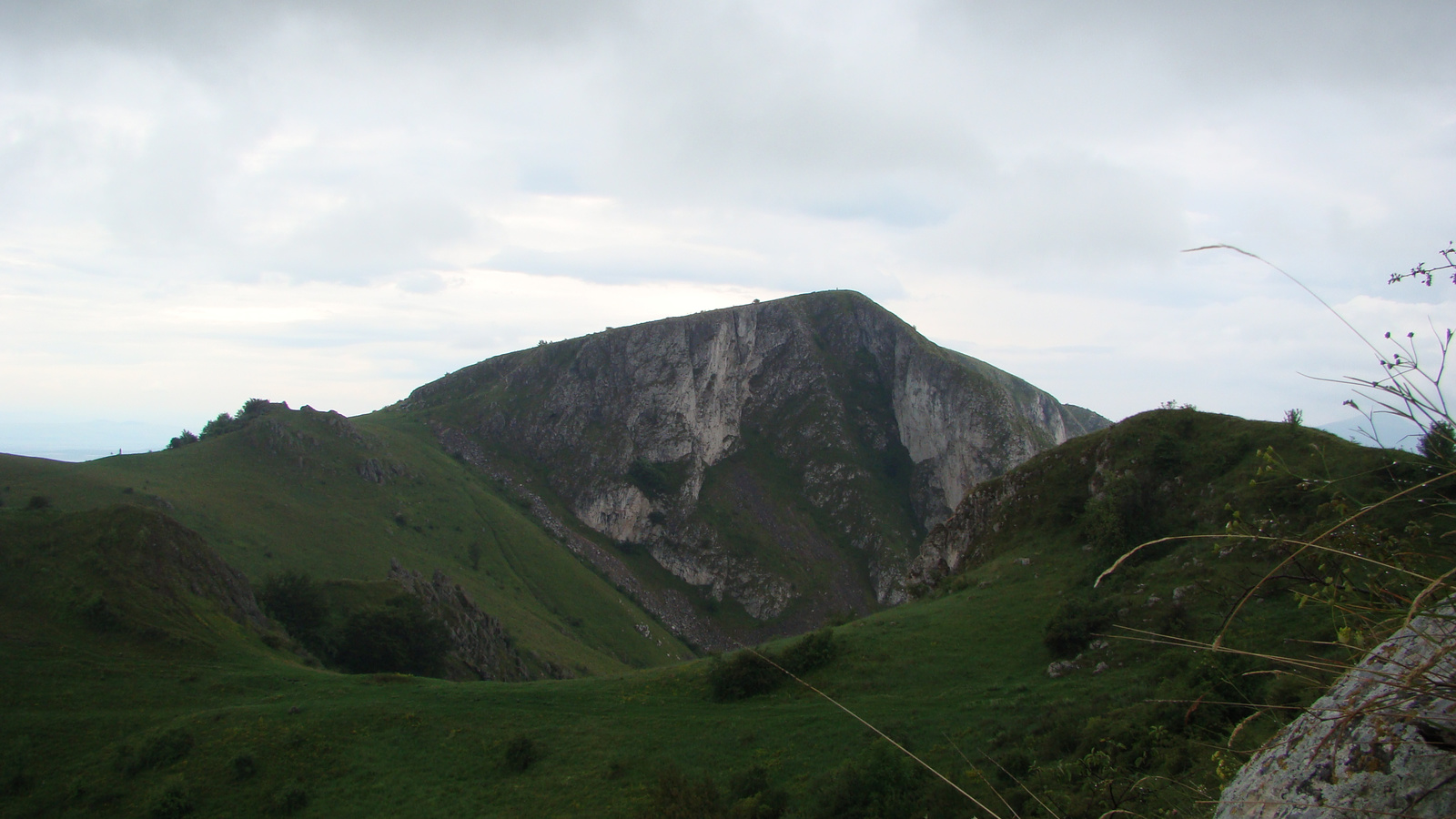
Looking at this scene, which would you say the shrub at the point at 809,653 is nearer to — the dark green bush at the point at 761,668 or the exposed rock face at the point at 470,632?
the dark green bush at the point at 761,668

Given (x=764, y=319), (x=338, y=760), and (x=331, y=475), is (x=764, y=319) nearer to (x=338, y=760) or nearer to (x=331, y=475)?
(x=331, y=475)

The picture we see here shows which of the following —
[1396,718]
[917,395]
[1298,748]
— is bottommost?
[1298,748]

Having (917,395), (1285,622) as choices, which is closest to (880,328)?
(917,395)

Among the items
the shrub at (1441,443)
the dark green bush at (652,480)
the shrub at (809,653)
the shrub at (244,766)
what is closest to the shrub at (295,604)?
the shrub at (244,766)

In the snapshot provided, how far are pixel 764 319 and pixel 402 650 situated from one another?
10555cm

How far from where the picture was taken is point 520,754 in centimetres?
2462

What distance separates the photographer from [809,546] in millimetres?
116312

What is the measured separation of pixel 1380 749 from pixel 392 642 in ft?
150

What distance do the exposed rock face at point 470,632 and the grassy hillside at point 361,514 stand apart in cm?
612

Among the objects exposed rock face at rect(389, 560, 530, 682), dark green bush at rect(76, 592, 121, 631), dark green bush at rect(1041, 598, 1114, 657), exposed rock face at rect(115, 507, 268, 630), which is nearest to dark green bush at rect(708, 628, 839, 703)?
dark green bush at rect(1041, 598, 1114, 657)

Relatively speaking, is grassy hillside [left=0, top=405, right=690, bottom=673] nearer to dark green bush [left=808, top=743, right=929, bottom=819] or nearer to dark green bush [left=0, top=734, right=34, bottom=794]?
dark green bush [left=0, top=734, right=34, bottom=794]

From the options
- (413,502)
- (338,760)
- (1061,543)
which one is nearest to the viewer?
(338,760)

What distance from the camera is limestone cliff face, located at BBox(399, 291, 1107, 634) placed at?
11169cm

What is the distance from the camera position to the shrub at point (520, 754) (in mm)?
24328
